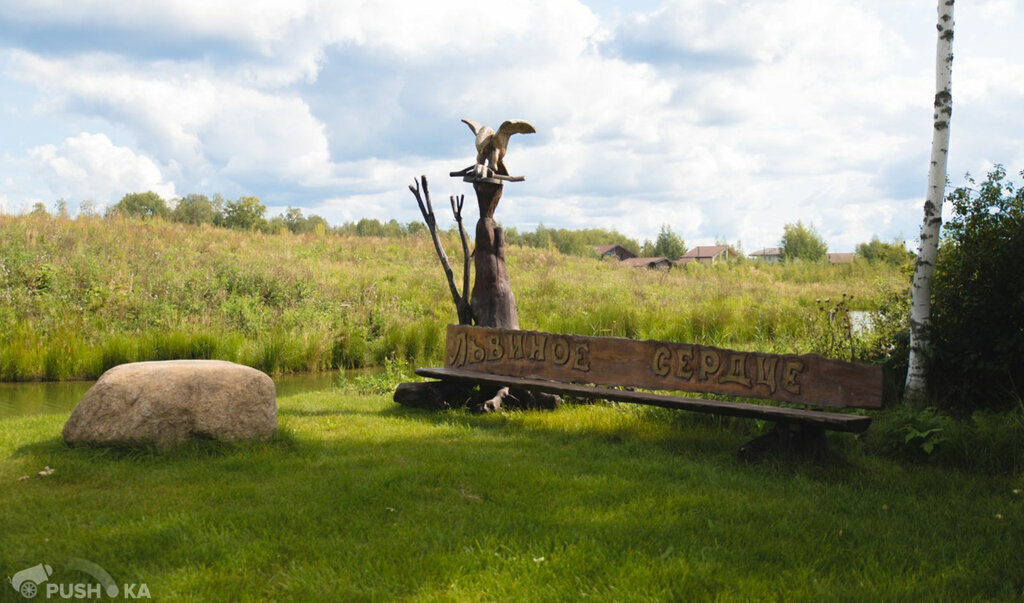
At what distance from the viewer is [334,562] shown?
3781 mm

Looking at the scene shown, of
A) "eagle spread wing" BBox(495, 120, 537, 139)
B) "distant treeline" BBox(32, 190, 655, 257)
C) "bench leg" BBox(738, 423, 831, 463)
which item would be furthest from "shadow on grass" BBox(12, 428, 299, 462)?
"distant treeline" BBox(32, 190, 655, 257)

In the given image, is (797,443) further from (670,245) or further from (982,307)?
(670,245)

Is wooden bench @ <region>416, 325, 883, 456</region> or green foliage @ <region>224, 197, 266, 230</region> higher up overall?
green foliage @ <region>224, 197, 266, 230</region>

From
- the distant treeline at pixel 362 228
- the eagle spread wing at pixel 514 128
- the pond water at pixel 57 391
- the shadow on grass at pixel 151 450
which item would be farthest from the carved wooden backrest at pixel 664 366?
A: the distant treeline at pixel 362 228

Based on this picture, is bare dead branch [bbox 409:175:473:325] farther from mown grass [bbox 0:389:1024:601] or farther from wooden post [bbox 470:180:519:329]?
mown grass [bbox 0:389:1024:601]

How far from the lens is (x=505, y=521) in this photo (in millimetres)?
4312

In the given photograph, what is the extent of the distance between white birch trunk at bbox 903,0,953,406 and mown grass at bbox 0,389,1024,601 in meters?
1.27

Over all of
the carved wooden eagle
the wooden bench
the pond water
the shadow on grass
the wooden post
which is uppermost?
the carved wooden eagle

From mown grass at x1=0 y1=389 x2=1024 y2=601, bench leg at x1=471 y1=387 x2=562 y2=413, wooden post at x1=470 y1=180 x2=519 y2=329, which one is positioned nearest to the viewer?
mown grass at x1=0 y1=389 x2=1024 y2=601

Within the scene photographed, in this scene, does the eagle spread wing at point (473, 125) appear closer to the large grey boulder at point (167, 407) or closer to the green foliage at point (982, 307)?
the large grey boulder at point (167, 407)

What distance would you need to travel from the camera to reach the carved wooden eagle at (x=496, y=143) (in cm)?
831

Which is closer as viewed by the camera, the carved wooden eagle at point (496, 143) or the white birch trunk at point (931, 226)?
the white birch trunk at point (931, 226)

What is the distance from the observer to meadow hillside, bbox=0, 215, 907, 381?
12.3 meters

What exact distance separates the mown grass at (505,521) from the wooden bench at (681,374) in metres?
0.39
